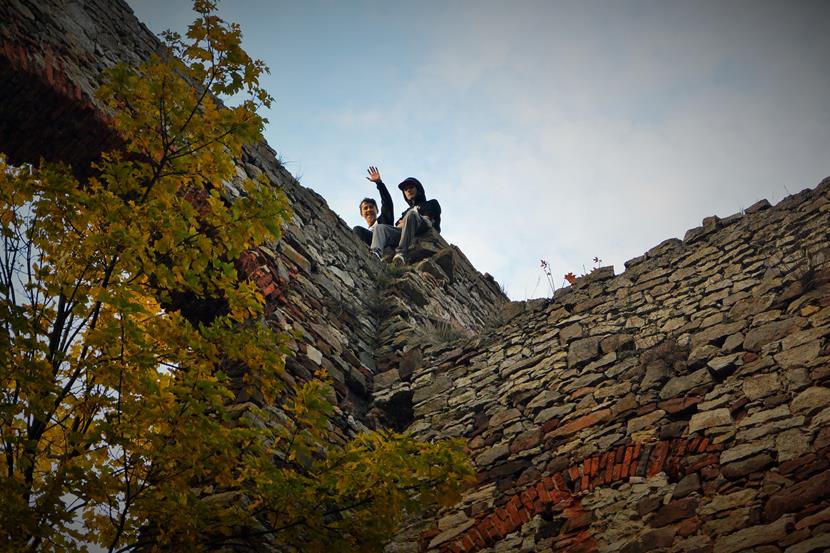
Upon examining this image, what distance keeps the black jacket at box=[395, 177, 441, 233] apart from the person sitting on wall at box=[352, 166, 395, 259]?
293mm

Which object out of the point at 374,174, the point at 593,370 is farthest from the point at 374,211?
the point at 593,370

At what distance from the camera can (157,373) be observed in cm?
397

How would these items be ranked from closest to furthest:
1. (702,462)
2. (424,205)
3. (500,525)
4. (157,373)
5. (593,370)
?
1. (157,373)
2. (702,462)
3. (500,525)
4. (593,370)
5. (424,205)

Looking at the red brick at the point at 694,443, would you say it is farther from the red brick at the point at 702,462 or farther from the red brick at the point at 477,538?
the red brick at the point at 477,538

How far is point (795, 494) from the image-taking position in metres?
4.31

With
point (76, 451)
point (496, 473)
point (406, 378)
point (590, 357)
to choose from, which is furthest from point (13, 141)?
point (590, 357)

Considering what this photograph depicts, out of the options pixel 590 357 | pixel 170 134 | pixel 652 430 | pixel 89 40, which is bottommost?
pixel 652 430

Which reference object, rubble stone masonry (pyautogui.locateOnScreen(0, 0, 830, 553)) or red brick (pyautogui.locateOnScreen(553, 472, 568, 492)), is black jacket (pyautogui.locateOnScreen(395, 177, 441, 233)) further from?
red brick (pyautogui.locateOnScreen(553, 472, 568, 492))

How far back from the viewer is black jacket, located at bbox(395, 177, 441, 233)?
12.9 meters

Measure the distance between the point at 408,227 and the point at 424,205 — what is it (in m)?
1.42

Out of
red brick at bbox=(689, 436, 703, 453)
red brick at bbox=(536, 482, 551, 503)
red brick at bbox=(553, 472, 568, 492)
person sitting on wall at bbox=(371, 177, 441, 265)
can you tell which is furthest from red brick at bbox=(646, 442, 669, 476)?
person sitting on wall at bbox=(371, 177, 441, 265)

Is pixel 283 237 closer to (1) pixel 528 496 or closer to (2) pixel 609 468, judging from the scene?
(1) pixel 528 496

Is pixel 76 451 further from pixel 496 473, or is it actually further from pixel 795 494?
pixel 795 494

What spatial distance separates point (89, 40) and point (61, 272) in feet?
12.2
